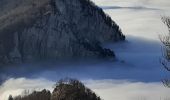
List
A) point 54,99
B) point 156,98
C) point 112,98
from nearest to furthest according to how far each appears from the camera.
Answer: point 54,99 < point 156,98 < point 112,98

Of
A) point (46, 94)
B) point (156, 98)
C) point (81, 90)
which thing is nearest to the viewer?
point (81, 90)

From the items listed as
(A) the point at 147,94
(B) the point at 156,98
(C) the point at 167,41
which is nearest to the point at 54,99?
(C) the point at 167,41

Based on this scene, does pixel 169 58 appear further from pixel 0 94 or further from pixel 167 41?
pixel 0 94

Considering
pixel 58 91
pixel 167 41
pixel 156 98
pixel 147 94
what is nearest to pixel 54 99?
pixel 58 91

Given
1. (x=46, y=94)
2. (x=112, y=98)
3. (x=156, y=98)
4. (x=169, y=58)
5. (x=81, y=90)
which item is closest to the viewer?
(x=169, y=58)

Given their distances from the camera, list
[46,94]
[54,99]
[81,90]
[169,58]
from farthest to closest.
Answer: [46,94] → [81,90] → [54,99] → [169,58]

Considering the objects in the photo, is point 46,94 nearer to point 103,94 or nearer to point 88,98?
point 88,98

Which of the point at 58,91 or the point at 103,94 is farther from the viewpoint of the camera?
the point at 103,94

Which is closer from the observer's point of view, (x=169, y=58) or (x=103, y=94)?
(x=169, y=58)
